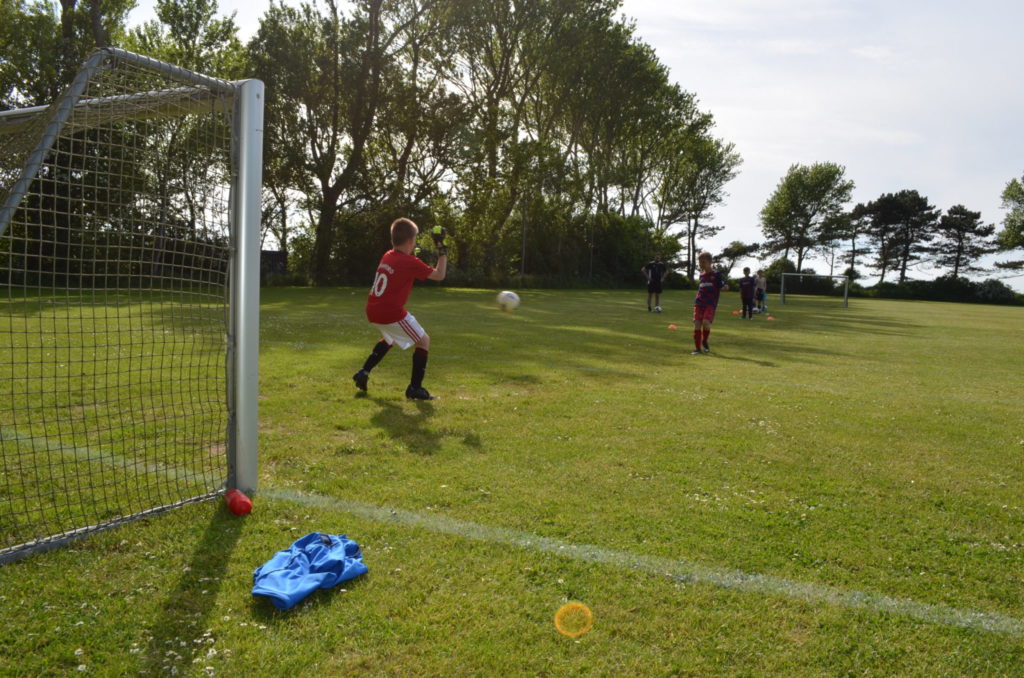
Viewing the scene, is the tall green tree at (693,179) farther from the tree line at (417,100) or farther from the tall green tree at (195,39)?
the tall green tree at (195,39)

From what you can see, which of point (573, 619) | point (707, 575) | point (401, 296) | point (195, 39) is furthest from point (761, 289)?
point (195, 39)

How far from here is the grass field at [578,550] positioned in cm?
261

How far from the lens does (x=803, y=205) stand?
77812 millimetres

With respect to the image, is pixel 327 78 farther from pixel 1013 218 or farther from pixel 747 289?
pixel 1013 218

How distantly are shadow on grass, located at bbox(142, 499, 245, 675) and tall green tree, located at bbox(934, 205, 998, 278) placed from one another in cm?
9551

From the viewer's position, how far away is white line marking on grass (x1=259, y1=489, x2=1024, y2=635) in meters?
2.96

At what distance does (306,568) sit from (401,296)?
4.67 metres

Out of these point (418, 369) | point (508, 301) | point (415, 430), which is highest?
point (508, 301)

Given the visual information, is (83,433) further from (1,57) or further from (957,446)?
(1,57)

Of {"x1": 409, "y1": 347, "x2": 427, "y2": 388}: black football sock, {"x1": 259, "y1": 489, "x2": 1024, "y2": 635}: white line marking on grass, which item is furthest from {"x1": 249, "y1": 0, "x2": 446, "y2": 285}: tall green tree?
{"x1": 259, "y1": 489, "x2": 1024, "y2": 635}: white line marking on grass

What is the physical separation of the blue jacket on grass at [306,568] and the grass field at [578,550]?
0.07m

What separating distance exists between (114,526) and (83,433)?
7.40 feet

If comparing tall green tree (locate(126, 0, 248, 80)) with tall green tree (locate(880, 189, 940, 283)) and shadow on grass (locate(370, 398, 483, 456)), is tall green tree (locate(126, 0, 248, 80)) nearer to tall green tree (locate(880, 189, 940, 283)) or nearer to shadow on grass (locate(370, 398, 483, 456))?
shadow on grass (locate(370, 398, 483, 456))

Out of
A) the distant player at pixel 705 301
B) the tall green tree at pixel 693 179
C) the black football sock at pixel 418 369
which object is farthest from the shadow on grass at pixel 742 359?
the tall green tree at pixel 693 179
